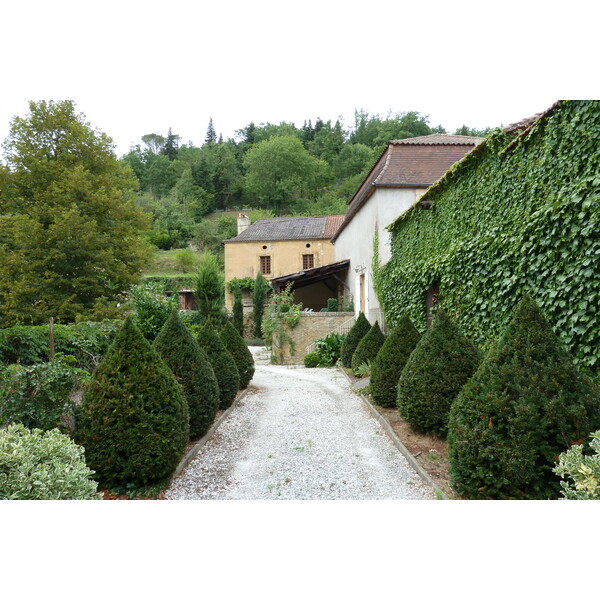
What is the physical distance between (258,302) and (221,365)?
18.1 m

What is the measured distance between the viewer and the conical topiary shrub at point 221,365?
7.07m

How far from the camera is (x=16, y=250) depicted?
12.3 metres

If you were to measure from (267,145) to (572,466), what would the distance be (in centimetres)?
4662

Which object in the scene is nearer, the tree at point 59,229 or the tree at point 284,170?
the tree at point 59,229

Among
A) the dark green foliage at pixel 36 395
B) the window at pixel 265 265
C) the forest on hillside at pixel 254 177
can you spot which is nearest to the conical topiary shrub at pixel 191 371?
the dark green foliage at pixel 36 395

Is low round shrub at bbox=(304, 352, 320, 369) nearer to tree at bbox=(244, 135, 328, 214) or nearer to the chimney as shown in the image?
the chimney

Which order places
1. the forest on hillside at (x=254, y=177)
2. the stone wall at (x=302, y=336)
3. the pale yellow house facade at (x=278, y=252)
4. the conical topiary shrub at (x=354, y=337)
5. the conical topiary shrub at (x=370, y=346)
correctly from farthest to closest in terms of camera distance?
the forest on hillside at (x=254, y=177) < the pale yellow house facade at (x=278, y=252) < the stone wall at (x=302, y=336) < the conical topiary shrub at (x=354, y=337) < the conical topiary shrub at (x=370, y=346)

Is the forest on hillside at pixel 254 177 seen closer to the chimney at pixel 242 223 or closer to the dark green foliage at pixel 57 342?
the chimney at pixel 242 223

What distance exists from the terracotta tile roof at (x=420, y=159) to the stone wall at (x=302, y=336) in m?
4.90

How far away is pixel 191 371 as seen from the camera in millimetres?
5391

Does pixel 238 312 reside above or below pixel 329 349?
above

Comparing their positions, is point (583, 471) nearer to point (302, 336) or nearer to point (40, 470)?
point (40, 470)

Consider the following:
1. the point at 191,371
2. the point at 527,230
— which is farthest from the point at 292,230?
the point at 527,230

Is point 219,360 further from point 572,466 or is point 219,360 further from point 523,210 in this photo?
point 572,466
